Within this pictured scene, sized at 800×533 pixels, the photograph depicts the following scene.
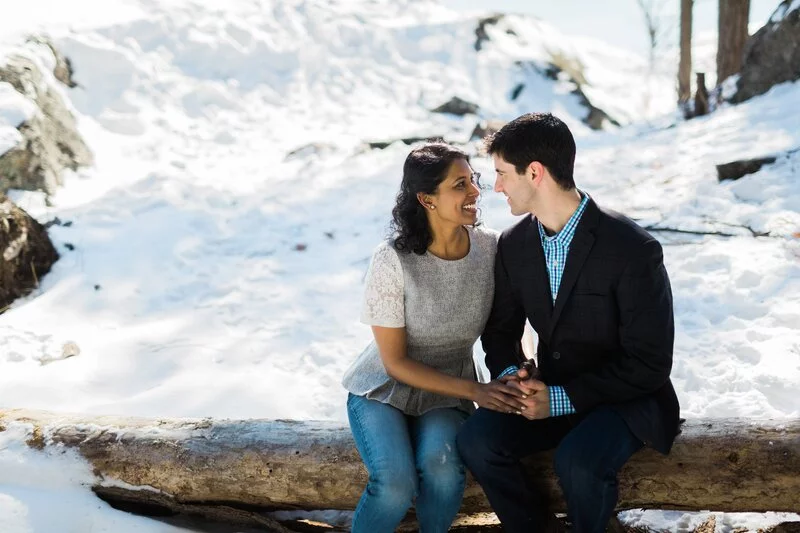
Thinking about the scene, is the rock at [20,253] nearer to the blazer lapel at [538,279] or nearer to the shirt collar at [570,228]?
the blazer lapel at [538,279]

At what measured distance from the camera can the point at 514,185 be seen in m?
2.58

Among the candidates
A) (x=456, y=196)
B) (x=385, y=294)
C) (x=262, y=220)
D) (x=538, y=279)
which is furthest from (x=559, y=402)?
(x=262, y=220)

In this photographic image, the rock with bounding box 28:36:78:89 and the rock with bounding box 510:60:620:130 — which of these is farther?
the rock with bounding box 510:60:620:130

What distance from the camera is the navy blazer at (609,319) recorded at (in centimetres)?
238

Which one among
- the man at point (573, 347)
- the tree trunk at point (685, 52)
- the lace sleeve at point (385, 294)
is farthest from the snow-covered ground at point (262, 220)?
the tree trunk at point (685, 52)

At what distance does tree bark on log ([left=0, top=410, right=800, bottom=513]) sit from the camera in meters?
2.45

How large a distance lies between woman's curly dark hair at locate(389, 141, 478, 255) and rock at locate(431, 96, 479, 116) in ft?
31.1

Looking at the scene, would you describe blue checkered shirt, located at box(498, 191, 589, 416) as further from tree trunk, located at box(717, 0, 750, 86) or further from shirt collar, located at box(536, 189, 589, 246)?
tree trunk, located at box(717, 0, 750, 86)

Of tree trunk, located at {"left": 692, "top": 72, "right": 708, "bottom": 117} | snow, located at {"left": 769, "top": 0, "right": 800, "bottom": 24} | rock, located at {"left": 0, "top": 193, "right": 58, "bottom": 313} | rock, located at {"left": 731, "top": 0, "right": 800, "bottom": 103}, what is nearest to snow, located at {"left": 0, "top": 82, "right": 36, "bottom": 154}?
rock, located at {"left": 0, "top": 193, "right": 58, "bottom": 313}

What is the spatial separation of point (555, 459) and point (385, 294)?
81 cm

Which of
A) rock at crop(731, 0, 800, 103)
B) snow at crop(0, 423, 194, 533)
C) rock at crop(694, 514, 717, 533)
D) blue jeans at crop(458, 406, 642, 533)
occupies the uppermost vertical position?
rock at crop(731, 0, 800, 103)

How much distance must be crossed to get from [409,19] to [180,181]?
934cm

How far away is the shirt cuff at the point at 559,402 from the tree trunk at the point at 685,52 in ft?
37.6

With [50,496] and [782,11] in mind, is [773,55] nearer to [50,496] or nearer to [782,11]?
[782,11]
